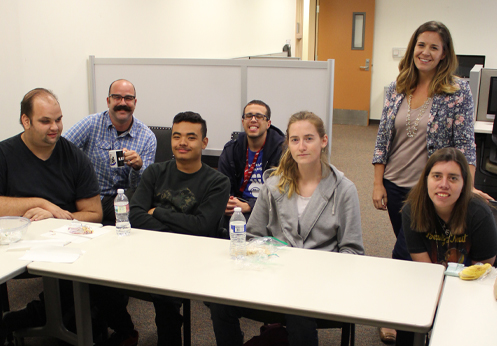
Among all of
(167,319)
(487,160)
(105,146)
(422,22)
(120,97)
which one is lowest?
(167,319)

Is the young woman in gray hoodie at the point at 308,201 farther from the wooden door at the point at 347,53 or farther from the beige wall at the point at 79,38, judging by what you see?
the wooden door at the point at 347,53

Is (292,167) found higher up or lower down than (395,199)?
higher up

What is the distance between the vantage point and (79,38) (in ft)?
10.7

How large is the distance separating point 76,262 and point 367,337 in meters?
1.45

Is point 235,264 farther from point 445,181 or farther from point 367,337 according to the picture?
point 367,337

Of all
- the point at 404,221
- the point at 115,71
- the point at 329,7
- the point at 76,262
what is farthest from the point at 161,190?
the point at 329,7

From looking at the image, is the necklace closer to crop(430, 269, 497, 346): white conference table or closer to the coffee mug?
crop(430, 269, 497, 346): white conference table

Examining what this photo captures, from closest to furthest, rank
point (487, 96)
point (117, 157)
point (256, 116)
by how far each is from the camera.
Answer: point (117, 157)
point (256, 116)
point (487, 96)

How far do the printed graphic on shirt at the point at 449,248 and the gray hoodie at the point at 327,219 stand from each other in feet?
0.92

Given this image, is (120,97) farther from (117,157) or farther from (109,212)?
(109,212)

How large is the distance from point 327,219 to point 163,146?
5.36 feet

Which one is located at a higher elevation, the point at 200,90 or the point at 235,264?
the point at 200,90

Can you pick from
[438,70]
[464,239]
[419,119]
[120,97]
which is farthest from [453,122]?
[120,97]

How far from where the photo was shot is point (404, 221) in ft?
5.94
